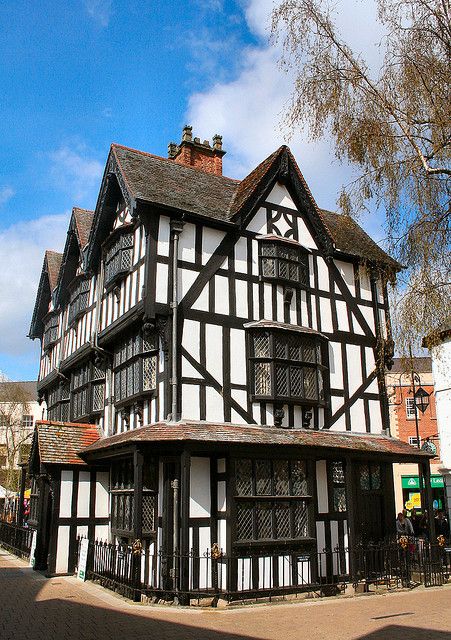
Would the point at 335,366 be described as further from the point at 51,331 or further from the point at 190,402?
the point at 51,331

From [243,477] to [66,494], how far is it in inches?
243

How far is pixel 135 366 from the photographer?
16.5m

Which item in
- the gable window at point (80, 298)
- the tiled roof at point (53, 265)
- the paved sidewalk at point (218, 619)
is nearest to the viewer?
the paved sidewalk at point (218, 619)

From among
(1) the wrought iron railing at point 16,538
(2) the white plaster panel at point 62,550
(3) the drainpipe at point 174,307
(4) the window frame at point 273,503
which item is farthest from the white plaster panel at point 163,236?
(1) the wrought iron railing at point 16,538

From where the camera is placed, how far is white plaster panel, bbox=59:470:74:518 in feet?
57.6

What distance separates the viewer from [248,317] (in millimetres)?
16547

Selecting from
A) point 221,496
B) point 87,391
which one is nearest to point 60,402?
point 87,391

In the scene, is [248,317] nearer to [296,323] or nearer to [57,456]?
[296,323]

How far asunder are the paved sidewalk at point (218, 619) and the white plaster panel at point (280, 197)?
35.9ft

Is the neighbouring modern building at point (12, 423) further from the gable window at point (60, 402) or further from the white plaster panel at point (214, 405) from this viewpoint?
the white plaster panel at point (214, 405)

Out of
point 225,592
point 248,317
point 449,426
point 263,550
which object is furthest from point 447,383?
point 225,592

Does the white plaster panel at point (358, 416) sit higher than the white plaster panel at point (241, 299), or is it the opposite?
the white plaster panel at point (241, 299)

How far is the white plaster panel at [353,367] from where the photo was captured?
18219 mm

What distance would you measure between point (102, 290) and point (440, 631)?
13786 mm
